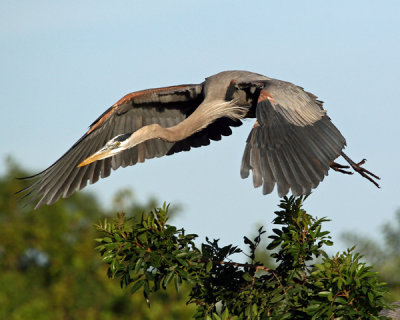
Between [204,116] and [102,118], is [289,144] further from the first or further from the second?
[102,118]

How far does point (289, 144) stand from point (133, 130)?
3.08m

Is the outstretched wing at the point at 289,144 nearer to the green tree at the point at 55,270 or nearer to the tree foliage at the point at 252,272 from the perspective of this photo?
the tree foliage at the point at 252,272

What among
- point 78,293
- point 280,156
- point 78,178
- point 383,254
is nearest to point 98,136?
point 78,178

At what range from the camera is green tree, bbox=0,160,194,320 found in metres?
19.6

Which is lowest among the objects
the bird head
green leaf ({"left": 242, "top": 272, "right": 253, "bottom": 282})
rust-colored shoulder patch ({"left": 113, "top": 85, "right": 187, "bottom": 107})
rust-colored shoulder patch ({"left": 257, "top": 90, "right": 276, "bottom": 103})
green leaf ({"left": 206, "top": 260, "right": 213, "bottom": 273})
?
green leaf ({"left": 242, "top": 272, "right": 253, "bottom": 282})

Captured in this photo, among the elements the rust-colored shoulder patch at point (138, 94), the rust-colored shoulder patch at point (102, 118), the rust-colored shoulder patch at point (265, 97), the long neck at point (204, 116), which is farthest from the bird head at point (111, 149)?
the rust-colored shoulder patch at point (265, 97)

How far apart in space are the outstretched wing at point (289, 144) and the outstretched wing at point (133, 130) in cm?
184

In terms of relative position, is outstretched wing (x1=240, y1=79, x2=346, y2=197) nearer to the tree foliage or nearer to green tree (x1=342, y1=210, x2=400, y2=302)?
the tree foliage

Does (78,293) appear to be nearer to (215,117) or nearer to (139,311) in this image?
(139,311)

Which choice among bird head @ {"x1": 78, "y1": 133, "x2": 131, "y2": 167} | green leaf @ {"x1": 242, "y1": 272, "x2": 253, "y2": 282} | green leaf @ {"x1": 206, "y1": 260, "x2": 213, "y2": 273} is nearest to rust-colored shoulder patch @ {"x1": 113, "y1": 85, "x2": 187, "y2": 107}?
bird head @ {"x1": 78, "y1": 133, "x2": 131, "y2": 167}

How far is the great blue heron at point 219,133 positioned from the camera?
224 inches

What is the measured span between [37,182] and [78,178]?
57 cm

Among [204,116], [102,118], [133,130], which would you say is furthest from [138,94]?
[204,116]

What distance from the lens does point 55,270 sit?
79.9 ft
